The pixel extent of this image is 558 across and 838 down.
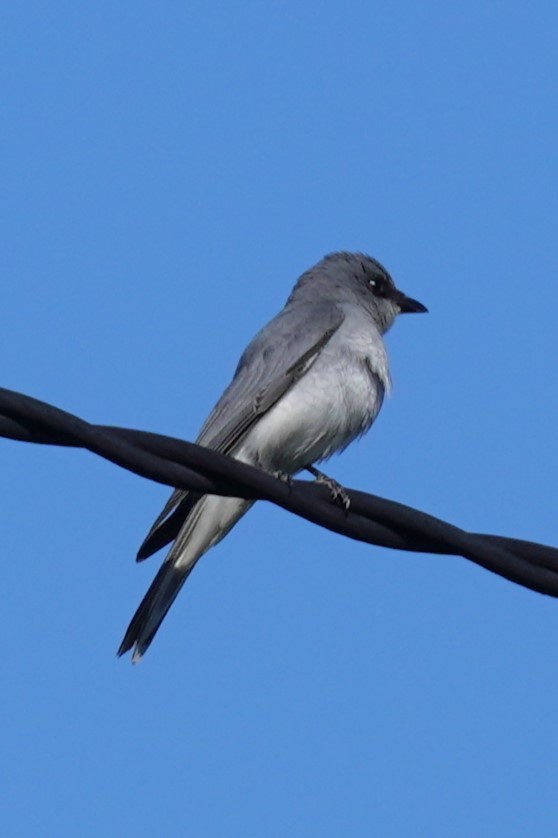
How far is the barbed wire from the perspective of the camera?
14.0 feet

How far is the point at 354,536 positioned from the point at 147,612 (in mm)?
3012

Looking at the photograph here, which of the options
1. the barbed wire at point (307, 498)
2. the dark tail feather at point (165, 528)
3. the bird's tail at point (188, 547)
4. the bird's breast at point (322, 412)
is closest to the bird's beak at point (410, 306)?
the bird's breast at point (322, 412)

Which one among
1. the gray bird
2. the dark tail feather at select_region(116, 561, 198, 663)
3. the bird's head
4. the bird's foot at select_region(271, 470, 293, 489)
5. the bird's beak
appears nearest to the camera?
the bird's foot at select_region(271, 470, 293, 489)

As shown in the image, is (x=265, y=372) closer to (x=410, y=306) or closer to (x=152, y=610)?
(x=152, y=610)

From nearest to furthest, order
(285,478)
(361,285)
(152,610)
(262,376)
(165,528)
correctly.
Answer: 1. (285,478)
2. (165,528)
3. (152,610)
4. (262,376)
5. (361,285)

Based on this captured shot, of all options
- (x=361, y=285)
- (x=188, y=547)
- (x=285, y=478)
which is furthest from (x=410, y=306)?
(x=285, y=478)

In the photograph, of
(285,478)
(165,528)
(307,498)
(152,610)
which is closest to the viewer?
(307,498)

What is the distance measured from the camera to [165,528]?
23.4ft

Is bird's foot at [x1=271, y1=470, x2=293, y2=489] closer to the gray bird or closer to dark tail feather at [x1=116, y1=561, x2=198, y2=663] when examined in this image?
the gray bird

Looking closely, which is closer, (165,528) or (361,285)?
(165,528)

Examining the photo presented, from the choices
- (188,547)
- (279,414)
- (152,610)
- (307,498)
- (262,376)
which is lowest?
(307,498)

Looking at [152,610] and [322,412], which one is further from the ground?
[322,412]

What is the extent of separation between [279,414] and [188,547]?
0.82 meters

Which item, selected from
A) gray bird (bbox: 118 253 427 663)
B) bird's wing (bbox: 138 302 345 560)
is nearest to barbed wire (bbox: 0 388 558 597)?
bird's wing (bbox: 138 302 345 560)
